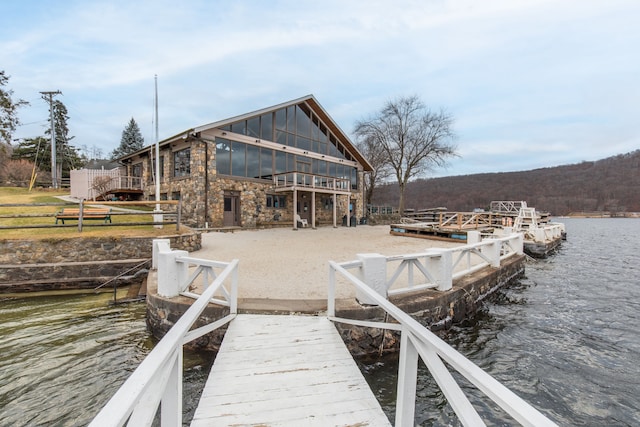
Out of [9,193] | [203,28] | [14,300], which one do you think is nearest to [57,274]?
[14,300]

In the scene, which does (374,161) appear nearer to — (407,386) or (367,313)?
(367,313)

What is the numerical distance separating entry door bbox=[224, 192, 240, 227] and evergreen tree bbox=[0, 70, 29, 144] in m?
17.0

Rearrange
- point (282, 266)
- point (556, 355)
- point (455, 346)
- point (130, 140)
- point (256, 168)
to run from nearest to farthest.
Result: point (556, 355) → point (455, 346) → point (282, 266) → point (256, 168) → point (130, 140)

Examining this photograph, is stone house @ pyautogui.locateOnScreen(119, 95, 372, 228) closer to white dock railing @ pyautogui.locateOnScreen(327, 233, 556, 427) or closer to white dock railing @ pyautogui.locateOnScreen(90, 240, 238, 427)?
white dock railing @ pyautogui.locateOnScreen(90, 240, 238, 427)

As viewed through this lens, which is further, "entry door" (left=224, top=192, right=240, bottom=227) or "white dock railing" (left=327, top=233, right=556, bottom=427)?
"entry door" (left=224, top=192, right=240, bottom=227)

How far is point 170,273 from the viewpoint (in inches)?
183

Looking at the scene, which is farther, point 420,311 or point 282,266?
point 282,266

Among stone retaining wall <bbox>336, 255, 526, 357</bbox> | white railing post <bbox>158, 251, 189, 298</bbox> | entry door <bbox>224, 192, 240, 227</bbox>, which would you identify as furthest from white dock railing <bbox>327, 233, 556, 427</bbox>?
entry door <bbox>224, 192, 240, 227</bbox>

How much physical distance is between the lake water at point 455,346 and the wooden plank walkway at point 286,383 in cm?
88

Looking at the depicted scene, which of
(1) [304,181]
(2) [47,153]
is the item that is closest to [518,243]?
(1) [304,181]

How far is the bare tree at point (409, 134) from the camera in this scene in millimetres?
28219

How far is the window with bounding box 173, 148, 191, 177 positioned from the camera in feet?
54.4

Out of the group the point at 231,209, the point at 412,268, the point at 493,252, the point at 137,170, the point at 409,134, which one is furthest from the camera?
the point at 409,134

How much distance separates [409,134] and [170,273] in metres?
28.5
